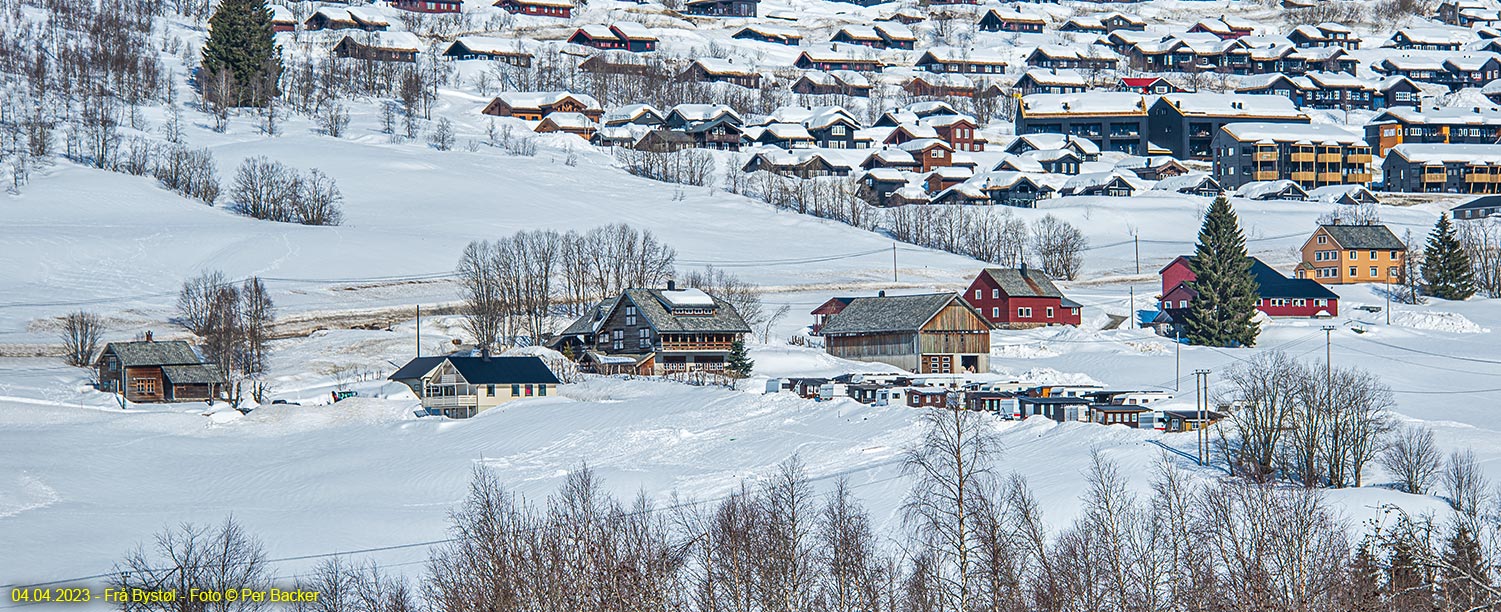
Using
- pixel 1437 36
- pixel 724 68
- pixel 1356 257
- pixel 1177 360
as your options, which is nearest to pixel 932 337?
pixel 1177 360

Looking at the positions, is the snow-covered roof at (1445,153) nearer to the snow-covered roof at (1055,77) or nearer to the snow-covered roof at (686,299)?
the snow-covered roof at (1055,77)

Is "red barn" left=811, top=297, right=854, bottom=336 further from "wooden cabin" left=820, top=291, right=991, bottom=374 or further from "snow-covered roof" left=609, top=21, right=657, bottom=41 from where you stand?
"snow-covered roof" left=609, top=21, right=657, bottom=41

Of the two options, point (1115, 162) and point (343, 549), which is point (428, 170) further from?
point (343, 549)

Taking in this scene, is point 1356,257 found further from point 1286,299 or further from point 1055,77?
point 1055,77

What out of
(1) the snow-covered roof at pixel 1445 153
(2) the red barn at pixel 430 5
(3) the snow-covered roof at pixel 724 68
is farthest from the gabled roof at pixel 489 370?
(2) the red barn at pixel 430 5

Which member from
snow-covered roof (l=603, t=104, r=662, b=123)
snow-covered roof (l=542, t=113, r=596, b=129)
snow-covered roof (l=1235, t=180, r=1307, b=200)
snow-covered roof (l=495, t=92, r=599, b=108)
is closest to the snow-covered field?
snow-covered roof (l=542, t=113, r=596, b=129)
